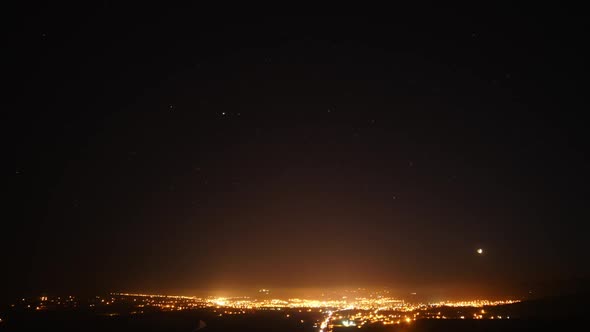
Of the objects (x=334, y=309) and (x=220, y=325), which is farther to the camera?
(x=334, y=309)

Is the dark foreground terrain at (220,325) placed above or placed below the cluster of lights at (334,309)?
below

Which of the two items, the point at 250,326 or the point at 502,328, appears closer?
the point at 502,328

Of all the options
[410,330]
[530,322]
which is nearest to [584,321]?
[530,322]

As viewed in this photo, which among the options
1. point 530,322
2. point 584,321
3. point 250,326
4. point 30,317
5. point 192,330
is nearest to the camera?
point 584,321

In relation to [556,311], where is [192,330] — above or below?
below

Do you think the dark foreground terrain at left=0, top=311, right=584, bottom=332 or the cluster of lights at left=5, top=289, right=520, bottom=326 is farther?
the cluster of lights at left=5, top=289, right=520, bottom=326

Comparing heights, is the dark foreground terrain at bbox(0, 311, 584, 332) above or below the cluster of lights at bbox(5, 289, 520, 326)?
below

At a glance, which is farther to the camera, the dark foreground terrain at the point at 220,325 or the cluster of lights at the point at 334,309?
the cluster of lights at the point at 334,309

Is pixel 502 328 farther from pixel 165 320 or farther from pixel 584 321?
pixel 165 320

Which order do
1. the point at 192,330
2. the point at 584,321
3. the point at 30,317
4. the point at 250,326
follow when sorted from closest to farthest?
the point at 584,321 < the point at 192,330 < the point at 250,326 < the point at 30,317

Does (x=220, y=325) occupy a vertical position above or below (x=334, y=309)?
below
